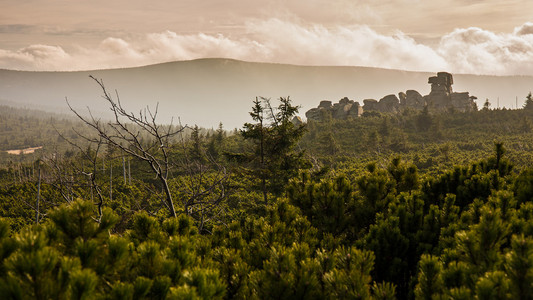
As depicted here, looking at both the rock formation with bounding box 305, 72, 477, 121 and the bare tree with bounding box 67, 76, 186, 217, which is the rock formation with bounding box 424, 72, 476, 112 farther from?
the bare tree with bounding box 67, 76, 186, 217

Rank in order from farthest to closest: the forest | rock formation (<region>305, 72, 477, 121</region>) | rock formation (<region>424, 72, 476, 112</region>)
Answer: rock formation (<region>424, 72, 476, 112</region>) → rock formation (<region>305, 72, 477, 121</region>) → the forest

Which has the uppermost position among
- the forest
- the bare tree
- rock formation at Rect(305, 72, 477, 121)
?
rock formation at Rect(305, 72, 477, 121)

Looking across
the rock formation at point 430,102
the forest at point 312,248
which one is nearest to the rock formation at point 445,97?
the rock formation at point 430,102

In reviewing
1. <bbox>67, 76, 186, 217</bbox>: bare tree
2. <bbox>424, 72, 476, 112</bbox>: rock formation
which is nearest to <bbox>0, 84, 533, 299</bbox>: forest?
<bbox>67, 76, 186, 217</bbox>: bare tree

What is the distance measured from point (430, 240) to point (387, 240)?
56 cm

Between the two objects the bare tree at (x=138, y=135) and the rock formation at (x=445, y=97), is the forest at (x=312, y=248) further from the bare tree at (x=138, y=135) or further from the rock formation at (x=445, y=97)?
the rock formation at (x=445, y=97)

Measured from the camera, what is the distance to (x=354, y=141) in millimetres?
53000

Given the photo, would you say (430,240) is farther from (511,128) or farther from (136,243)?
(511,128)

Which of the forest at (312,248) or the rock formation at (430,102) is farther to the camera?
the rock formation at (430,102)

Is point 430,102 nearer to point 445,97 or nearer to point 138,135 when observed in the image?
point 445,97

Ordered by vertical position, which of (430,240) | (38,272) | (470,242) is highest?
(38,272)

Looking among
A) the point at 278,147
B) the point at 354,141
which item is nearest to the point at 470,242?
the point at 278,147

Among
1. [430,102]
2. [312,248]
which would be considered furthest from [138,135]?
[430,102]

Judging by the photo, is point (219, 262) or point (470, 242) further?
point (219, 262)
